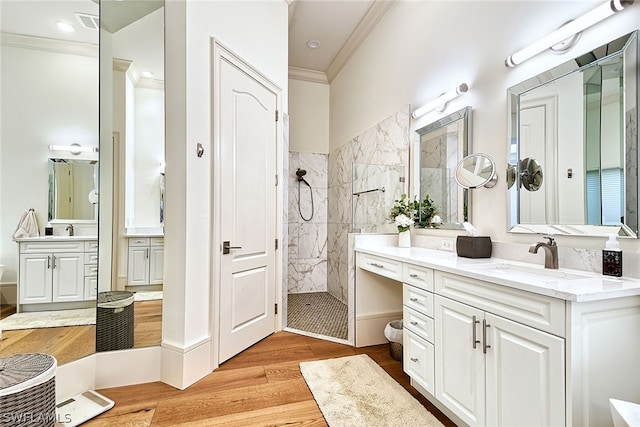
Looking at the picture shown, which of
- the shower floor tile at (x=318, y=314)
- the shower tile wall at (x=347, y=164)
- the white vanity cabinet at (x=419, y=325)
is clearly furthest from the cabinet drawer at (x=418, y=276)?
the shower floor tile at (x=318, y=314)

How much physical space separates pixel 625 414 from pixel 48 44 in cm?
317

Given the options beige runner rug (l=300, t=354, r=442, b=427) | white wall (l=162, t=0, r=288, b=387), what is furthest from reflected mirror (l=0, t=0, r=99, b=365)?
beige runner rug (l=300, t=354, r=442, b=427)

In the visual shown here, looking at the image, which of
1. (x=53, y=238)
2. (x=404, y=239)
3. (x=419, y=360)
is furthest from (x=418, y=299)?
(x=53, y=238)

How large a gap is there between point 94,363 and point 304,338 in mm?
1542

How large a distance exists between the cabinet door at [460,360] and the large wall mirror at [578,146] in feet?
2.17

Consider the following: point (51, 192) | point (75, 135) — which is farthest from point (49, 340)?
point (75, 135)

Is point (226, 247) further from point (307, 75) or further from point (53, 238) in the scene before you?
point (307, 75)

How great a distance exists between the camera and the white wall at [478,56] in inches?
62.1

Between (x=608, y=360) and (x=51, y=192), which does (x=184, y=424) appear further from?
(x=608, y=360)

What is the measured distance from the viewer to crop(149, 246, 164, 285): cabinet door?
208 cm

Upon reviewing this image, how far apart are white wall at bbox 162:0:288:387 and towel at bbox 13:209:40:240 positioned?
2.28 feet

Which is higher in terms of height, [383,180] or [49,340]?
[383,180]

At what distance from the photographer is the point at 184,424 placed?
5.32 feet

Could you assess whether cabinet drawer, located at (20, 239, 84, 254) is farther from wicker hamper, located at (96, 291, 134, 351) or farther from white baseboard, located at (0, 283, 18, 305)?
wicker hamper, located at (96, 291, 134, 351)
